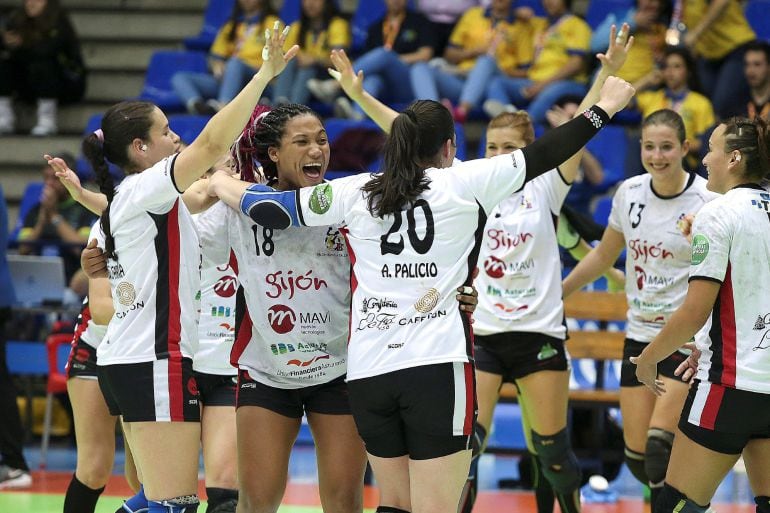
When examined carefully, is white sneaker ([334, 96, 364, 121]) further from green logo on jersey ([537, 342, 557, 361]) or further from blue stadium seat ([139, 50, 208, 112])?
green logo on jersey ([537, 342, 557, 361])

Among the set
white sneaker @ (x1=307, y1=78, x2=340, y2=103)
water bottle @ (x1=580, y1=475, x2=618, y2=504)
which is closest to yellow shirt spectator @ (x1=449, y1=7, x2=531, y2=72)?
white sneaker @ (x1=307, y1=78, x2=340, y2=103)

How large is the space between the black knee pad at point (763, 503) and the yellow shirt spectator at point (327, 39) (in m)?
7.30

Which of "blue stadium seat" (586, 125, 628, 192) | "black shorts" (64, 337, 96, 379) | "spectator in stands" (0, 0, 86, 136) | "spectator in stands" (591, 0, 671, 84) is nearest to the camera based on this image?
"black shorts" (64, 337, 96, 379)

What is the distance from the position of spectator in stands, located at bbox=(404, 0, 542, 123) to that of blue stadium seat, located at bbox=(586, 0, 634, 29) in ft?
1.70

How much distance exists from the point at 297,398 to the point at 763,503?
5.66 ft

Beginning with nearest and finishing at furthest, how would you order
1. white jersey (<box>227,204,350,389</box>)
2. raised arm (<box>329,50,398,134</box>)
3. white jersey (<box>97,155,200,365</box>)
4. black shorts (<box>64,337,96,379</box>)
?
white jersey (<box>97,155,200,365</box>)
white jersey (<box>227,204,350,389</box>)
raised arm (<box>329,50,398,134</box>)
black shorts (<box>64,337,96,379</box>)

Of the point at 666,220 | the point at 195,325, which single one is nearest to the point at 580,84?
the point at 666,220

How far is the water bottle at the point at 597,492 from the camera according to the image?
7.37m

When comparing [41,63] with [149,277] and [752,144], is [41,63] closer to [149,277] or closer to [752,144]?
[149,277]

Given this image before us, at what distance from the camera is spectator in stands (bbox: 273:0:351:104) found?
35.0 ft

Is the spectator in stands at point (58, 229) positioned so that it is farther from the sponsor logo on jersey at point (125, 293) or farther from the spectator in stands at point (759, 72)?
the spectator in stands at point (759, 72)

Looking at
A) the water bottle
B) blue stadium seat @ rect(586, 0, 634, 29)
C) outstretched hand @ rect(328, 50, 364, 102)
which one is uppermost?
blue stadium seat @ rect(586, 0, 634, 29)

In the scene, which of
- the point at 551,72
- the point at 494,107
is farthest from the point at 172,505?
the point at 551,72

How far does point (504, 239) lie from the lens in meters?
5.72
